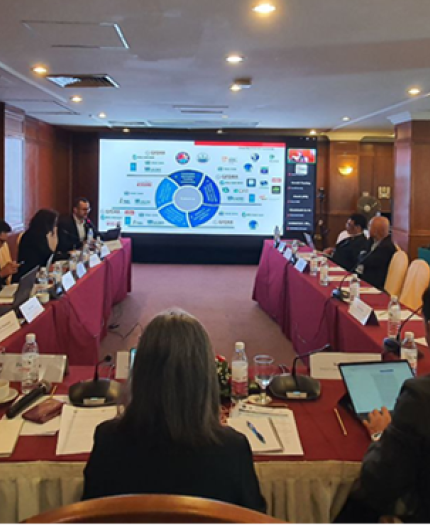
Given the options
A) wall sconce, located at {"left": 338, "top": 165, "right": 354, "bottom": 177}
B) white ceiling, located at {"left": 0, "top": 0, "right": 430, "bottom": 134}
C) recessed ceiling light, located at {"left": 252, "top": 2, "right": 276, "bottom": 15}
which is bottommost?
wall sconce, located at {"left": 338, "top": 165, "right": 354, "bottom": 177}

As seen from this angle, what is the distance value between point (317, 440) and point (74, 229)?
5.49 metres

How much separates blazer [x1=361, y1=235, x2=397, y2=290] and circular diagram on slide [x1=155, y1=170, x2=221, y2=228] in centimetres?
521

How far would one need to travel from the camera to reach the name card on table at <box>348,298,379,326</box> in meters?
2.96

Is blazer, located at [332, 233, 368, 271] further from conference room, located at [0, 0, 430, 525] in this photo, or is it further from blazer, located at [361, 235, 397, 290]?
blazer, located at [361, 235, 397, 290]

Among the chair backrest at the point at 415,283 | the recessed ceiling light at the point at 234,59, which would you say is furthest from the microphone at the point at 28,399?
the recessed ceiling light at the point at 234,59

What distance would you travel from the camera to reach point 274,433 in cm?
165

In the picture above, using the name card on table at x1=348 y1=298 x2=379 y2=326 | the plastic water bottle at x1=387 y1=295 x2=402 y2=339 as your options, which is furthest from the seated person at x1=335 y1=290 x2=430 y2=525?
the name card on table at x1=348 y1=298 x2=379 y2=326

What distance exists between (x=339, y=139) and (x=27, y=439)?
954 cm

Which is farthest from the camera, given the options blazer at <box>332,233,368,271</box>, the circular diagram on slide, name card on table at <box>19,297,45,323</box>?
the circular diagram on slide

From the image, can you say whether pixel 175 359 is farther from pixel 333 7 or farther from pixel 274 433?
pixel 333 7

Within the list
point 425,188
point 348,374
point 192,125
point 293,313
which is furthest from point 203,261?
point 348,374

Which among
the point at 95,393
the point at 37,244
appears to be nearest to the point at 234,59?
the point at 37,244

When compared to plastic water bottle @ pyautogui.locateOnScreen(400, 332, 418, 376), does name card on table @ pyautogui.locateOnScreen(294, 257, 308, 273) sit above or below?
above

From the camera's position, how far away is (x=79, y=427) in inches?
65.6
